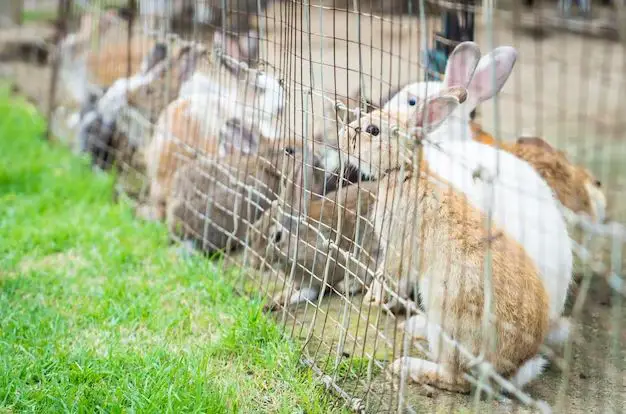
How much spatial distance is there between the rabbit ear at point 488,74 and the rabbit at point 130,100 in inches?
94.7

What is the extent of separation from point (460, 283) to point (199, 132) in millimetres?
2370

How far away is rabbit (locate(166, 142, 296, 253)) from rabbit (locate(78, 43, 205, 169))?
3.59 feet

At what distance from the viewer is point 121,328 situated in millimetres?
3504

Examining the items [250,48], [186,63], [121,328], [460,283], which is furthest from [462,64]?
[186,63]

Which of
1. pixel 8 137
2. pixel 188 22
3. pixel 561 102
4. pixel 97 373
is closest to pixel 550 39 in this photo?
pixel 561 102

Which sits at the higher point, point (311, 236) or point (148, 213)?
point (311, 236)

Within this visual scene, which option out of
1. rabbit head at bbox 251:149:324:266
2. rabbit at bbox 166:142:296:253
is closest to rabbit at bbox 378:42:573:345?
rabbit head at bbox 251:149:324:266

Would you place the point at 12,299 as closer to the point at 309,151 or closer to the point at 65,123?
the point at 309,151

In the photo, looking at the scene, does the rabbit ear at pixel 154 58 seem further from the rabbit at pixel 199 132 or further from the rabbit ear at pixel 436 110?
the rabbit ear at pixel 436 110

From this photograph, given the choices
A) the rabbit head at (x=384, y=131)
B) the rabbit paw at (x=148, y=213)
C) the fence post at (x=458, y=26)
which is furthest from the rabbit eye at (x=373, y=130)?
the rabbit paw at (x=148, y=213)

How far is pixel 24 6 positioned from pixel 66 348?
10106 mm

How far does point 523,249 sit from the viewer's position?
3.02 meters

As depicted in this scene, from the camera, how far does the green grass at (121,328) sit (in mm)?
2902

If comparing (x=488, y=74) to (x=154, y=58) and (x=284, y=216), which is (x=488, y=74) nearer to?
(x=284, y=216)
